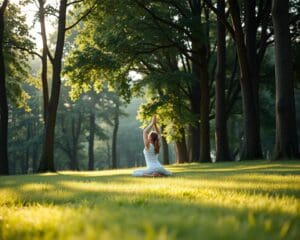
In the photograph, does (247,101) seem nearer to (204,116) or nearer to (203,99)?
(204,116)

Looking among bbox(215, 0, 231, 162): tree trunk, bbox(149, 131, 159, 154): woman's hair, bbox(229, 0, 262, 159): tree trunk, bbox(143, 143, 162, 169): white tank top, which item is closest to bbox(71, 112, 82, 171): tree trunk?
bbox(215, 0, 231, 162): tree trunk

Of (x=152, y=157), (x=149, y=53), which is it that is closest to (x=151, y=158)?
(x=152, y=157)

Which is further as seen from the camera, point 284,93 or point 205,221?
point 284,93

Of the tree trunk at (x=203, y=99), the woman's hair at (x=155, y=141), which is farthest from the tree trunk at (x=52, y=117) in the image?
the woman's hair at (x=155, y=141)

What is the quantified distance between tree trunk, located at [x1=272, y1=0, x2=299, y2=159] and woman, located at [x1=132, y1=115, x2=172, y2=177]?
538cm

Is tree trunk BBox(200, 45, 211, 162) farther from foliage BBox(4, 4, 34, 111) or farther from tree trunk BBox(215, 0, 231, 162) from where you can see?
foliage BBox(4, 4, 34, 111)

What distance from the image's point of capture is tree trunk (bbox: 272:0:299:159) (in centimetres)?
1512

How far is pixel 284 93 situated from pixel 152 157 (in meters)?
6.25

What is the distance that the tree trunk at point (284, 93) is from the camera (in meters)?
15.1

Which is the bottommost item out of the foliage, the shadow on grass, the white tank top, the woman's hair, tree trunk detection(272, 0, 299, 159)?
the shadow on grass

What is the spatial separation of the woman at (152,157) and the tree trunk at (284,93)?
5.38 metres

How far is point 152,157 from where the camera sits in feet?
41.5

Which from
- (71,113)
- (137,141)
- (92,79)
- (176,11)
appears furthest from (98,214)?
(137,141)

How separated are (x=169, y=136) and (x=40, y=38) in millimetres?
11046
